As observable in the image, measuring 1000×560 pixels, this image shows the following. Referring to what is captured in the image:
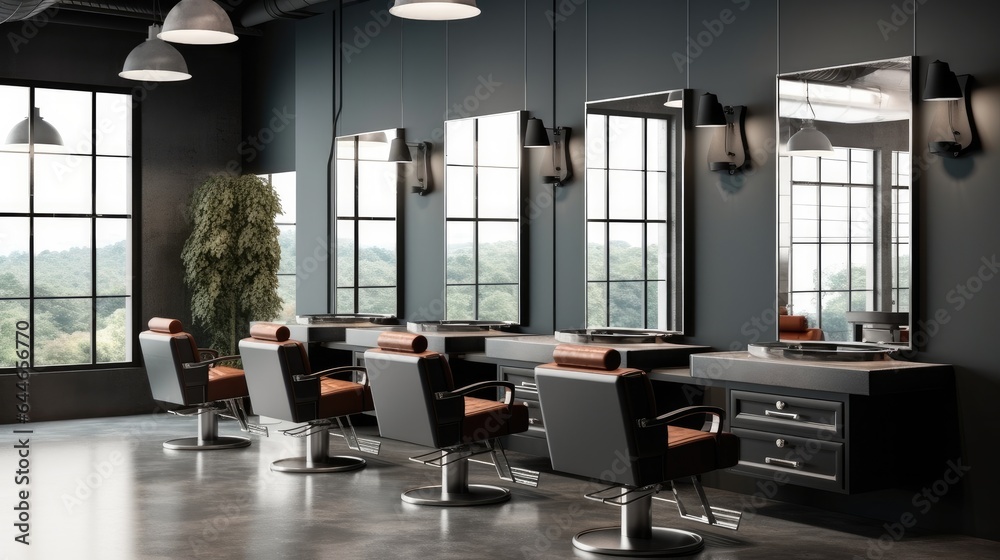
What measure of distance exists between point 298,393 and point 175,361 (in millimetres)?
1299

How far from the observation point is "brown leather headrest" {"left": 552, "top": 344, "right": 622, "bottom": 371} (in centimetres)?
468

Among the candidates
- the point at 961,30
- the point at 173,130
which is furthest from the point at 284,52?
the point at 961,30

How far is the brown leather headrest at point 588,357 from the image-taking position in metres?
4.68

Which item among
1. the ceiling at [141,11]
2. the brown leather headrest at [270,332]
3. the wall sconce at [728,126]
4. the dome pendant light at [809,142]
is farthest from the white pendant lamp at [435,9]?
the ceiling at [141,11]

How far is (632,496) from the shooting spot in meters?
5.07

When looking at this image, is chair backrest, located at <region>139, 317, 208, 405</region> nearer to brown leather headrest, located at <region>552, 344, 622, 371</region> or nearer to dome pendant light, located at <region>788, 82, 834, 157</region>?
brown leather headrest, located at <region>552, 344, 622, 371</region>

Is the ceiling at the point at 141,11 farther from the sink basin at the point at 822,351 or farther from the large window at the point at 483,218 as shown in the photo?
the sink basin at the point at 822,351

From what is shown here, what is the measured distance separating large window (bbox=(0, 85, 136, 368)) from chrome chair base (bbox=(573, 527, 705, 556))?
20.5 ft

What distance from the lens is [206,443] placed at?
800 centimetres

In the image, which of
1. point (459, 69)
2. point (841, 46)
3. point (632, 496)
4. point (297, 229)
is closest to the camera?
point (632, 496)

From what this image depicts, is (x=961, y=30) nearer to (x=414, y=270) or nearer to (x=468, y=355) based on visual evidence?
(x=468, y=355)

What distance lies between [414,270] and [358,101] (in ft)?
5.23

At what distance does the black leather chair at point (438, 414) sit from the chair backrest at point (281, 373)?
2.41 feet

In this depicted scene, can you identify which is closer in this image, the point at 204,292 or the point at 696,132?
the point at 696,132
